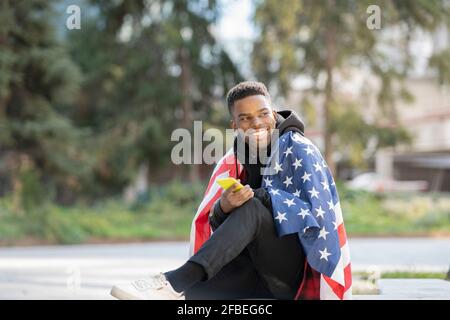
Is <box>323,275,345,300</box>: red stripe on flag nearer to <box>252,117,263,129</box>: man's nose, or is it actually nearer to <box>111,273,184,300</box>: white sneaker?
<box>111,273,184,300</box>: white sneaker

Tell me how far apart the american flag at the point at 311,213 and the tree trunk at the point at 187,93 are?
15554 millimetres

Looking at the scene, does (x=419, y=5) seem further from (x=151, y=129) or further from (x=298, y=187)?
(x=298, y=187)

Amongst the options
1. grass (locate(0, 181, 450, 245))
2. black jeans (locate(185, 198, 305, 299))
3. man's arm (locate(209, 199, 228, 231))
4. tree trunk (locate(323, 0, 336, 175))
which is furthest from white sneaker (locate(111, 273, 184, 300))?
tree trunk (locate(323, 0, 336, 175))

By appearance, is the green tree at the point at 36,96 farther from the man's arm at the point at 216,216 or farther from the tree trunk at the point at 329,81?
the man's arm at the point at 216,216

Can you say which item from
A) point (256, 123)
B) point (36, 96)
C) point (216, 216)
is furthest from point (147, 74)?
point (216, 216)

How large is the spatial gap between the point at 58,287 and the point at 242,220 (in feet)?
12.7

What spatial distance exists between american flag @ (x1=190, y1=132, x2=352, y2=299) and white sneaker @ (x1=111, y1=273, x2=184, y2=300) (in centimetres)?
56

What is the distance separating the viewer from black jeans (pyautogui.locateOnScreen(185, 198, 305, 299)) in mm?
3656

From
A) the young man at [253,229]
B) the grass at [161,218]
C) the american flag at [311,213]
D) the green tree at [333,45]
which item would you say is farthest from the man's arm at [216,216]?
the green tree at [333,45]

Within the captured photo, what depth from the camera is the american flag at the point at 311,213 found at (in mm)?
3762

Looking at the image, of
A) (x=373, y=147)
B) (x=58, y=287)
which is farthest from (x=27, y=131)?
(x=58, y=287)

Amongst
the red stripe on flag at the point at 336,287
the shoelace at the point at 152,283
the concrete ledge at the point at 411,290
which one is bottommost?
the concrete ledge at the point at 411,290

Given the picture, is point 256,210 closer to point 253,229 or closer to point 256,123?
point 253,229

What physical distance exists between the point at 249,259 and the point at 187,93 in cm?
A: 1620
